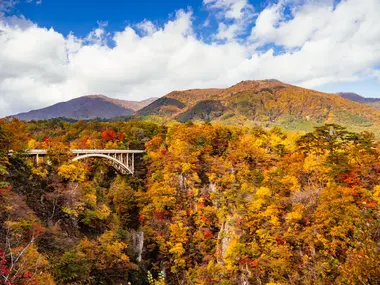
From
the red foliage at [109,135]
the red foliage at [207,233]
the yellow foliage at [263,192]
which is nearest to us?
the yellow foliage at [263,192]

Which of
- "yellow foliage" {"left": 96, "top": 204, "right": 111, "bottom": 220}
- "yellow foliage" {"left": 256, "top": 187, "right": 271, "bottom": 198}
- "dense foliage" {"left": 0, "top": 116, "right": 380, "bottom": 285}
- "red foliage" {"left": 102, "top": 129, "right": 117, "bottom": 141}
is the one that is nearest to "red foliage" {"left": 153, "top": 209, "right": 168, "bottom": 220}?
"dense foliage" {"left": 0, "top": 116, "right": 380, "bottom": 285}

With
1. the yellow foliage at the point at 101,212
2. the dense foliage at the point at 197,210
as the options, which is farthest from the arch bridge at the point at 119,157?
the yellow foliage at the point at 101,212

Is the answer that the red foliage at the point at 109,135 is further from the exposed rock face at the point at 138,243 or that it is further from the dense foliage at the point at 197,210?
the exposed rock face at the point at 138,243

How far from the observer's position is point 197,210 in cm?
3781

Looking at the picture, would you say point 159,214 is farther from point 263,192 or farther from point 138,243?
point 263,192

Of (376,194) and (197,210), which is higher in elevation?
(376,194)

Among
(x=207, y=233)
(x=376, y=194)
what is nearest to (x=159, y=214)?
(x=207, y=233)

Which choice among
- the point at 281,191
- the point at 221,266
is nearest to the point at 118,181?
the point at 221,266

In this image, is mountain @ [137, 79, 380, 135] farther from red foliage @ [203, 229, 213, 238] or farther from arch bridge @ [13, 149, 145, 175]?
red foliage @ [203, 229, 213, 238]

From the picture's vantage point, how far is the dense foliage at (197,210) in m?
16.8

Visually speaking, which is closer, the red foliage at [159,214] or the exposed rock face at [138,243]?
the exposed rock face at [138,243]

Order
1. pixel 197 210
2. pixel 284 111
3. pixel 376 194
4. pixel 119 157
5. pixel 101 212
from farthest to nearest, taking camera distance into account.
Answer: pixel 284 111
pixel 119 157
pixel 197 210
pixel 101 212
pixel 376 194

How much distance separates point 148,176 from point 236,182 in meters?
14.3

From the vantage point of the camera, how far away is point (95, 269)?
71.2 ft
